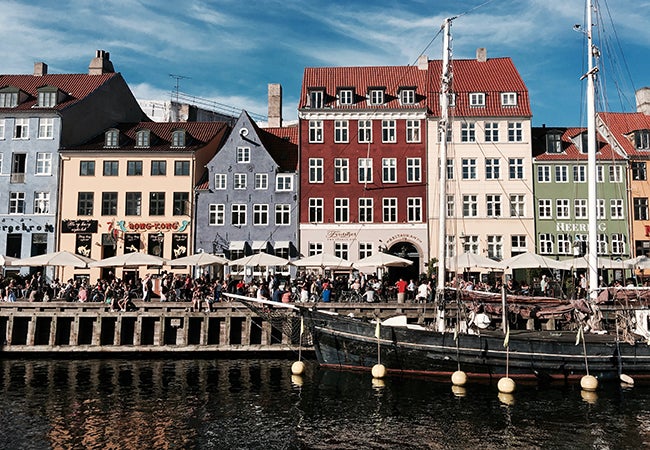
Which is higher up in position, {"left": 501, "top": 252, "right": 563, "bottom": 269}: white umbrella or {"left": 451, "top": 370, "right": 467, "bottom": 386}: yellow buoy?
{"left": 501, "top": 252, "right": 563, "bottom": 269}: white umbrella

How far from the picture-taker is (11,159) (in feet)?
150

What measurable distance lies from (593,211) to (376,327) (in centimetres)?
1020

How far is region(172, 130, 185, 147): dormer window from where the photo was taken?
4541 centimetres

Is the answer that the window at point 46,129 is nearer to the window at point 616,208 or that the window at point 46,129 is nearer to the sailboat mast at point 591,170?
the sailboat mast at point 591,170

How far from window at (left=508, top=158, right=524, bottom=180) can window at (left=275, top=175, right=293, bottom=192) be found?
52.1 ft

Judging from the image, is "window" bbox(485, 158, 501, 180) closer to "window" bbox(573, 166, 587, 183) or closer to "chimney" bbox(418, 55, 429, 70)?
"window" bbox(573, 166, 587, 183)

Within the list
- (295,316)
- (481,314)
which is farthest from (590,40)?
(295,316)

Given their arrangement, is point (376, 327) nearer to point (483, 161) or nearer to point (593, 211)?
point (593, 211)

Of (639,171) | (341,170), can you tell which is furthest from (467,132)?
(639,171)

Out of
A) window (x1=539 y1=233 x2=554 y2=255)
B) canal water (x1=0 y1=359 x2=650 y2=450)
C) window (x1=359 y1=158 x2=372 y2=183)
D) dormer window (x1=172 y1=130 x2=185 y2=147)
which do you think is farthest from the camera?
dormer window (x1=172 y1=130 x2=185 y2=147)

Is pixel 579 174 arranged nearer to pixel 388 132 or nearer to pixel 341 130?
pixel 388 132

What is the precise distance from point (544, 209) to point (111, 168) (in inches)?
1237

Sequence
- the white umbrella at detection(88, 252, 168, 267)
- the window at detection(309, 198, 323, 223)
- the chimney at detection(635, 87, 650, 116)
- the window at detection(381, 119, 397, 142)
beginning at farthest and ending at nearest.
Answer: the chimney at detection(635, 87, 650, 116) → the window at detection(381, 119, 397, 142) → the window at detection(309, 198, 323, 223) → the white umbrella at detection(88, 252, 168, 267)

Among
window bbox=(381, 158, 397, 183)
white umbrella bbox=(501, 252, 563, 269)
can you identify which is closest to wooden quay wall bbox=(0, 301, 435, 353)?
white umbrella bbox=(501, 252, 563, 269)
